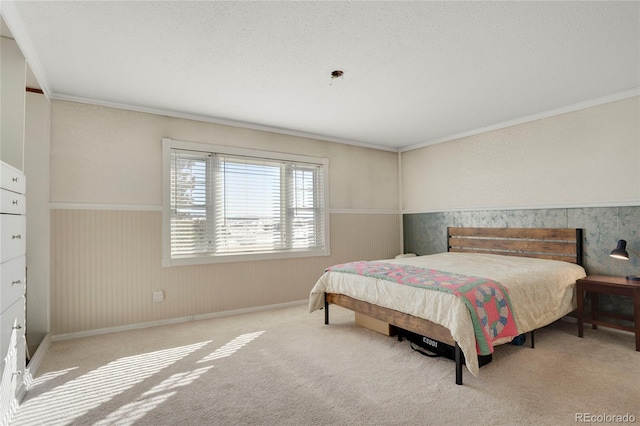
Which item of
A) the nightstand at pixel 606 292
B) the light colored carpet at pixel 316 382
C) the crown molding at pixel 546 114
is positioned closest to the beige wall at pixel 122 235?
the light colored carpet at pixel 316 382

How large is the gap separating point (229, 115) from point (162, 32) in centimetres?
177

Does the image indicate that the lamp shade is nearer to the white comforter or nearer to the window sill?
the white comforter

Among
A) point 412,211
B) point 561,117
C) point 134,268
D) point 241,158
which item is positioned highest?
point 561,117

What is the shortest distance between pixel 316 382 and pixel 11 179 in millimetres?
2327

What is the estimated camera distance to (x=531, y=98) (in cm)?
356

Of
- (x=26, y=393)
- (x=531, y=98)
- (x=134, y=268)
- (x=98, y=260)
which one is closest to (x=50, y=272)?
(x=98, y=260)

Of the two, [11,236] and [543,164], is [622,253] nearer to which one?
[543,164]

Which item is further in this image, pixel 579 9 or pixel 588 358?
pixel 588 358

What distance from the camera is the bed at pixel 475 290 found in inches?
94.2

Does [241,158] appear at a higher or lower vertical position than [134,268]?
higher

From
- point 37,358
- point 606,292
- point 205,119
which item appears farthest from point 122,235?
point 606,292

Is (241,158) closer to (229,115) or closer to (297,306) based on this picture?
(229,115)

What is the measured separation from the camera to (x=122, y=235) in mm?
3619

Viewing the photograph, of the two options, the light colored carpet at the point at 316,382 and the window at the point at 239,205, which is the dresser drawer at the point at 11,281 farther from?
the window at the point at 239,205
